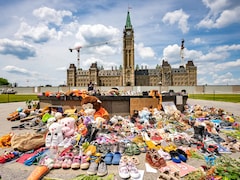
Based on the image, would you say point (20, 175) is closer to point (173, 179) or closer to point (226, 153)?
point (173, 179)

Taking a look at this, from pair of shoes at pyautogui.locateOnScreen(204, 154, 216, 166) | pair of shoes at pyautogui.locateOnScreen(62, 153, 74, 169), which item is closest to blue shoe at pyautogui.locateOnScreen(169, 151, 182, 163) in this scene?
pair of shoes at pyautogui.locateOnScreen(204, 154, 216, 166)

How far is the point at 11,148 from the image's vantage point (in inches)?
220

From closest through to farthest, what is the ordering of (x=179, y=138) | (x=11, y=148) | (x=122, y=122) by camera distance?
(x=11, y=148) < (x=179, y=138) < (x=122, y=122)

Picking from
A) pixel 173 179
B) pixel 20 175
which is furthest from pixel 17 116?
pixel 173 179

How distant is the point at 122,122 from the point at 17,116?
22.3ft

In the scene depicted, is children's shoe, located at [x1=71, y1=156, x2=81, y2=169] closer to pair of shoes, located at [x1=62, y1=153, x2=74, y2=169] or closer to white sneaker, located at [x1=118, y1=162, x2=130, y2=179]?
pair of shoes, located at [x1=62, y1=153, x2=74, y2=169]

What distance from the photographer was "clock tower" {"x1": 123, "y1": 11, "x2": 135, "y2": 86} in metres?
106

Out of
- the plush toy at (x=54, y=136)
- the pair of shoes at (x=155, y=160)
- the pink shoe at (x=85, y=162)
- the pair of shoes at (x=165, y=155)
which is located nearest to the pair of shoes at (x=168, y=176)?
the pair of shoes at (x=155, y=160)

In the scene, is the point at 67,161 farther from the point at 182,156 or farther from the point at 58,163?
the point at 182,156

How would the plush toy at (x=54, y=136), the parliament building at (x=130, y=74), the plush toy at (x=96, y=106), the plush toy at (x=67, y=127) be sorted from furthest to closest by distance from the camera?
the parliament building at (x=130, y=74) → the plush toy at (x=96, y=106) → the plush toy at (x=67, y=127) → the plush toy at (x=54, y=136)

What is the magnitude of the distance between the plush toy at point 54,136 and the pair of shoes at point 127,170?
258 cm

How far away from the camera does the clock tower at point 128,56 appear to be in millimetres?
106438

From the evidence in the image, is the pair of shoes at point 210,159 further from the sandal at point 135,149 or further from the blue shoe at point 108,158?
the blue shoe at point 108,158

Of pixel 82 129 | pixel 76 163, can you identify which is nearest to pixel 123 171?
pixel 76 163
